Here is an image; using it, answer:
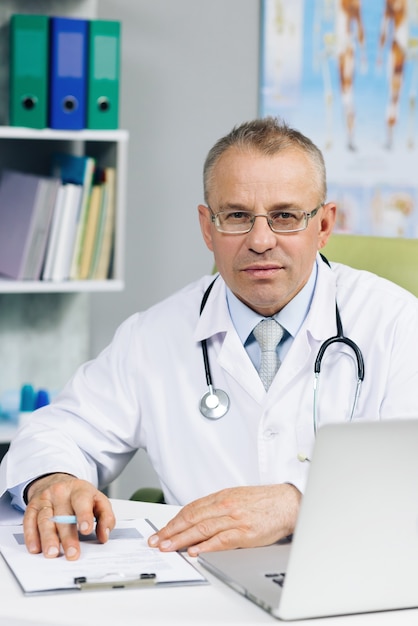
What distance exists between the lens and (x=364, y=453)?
97 cm

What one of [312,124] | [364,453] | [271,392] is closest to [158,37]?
[312,124]

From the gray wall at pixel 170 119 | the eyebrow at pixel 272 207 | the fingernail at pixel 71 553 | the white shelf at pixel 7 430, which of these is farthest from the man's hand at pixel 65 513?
Result: the gray wall at pixel 170 119

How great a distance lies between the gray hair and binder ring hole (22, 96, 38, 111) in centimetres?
103

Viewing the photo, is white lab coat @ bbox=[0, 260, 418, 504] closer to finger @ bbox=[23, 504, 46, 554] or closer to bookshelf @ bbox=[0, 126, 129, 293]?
finger @ bbox=[23, 504, 46, 554]

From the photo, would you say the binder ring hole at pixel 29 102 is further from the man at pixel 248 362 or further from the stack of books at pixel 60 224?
the man at pixel 248 362

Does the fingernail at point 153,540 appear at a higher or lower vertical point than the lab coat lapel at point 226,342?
lower

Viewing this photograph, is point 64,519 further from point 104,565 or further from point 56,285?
point 56,285

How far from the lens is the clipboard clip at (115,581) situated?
3.71ft

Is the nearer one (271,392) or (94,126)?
(271,392)

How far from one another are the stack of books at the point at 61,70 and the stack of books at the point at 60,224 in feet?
0.48

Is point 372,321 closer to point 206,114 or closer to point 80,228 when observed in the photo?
point 80,228

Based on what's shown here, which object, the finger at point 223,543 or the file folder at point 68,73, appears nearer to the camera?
the finger at point 223,543

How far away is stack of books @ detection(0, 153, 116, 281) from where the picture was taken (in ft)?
8.98

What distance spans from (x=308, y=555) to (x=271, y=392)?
2.39 ft
